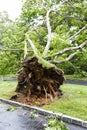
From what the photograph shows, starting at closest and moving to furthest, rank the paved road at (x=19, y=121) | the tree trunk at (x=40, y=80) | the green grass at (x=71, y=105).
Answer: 1. the paved road at (x=19, y=121)
2. the green grass at (x=71, y=105)
3. the tree trunk at (x=40, y=80)

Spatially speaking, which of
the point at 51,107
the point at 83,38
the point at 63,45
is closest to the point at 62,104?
the point at 51,107

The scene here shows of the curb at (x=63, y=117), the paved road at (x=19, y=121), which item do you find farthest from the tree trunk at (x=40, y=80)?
the paved road at (x=19, y=121)

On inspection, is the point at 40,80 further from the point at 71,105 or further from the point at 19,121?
the point at 19,121

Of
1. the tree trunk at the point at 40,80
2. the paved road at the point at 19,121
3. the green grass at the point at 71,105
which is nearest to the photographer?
the paved road at the point at 19,121

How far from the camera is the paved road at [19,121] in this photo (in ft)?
23.3

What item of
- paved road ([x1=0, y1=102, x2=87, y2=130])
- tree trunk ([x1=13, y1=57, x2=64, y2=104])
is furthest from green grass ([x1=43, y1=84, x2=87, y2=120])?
paved road ([x1=0, y1=102, x2=87, y2=130])

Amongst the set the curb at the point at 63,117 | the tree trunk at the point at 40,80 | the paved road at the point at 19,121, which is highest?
the tree trunk at the point at 40,80

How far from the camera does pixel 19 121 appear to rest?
7.79 meters

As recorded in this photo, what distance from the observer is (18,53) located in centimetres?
1611

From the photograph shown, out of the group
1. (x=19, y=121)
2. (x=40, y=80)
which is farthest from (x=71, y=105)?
(x=19, y=121)

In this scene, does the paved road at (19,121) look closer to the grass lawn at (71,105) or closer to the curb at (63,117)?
the curb at (63,117)

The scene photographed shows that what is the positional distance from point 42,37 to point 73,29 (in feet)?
8.49

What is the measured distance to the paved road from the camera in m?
7.09

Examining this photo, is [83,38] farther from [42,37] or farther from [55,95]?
[55,95]
